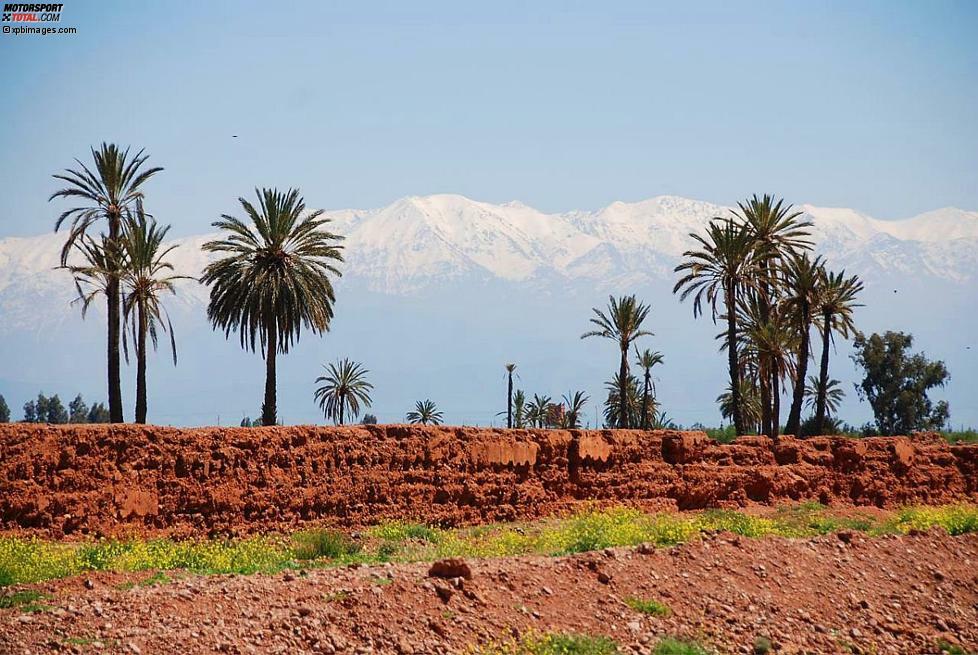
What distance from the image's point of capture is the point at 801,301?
39.5m

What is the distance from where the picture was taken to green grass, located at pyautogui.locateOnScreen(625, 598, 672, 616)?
535 inches

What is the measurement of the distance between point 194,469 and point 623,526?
737 cm

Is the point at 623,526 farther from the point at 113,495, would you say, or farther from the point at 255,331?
the point at 255,331

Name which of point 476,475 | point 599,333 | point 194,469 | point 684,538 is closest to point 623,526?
point 684,538

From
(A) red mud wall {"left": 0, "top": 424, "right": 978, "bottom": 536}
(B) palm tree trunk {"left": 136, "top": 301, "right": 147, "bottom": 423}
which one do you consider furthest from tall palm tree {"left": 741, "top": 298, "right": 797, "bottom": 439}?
(B) palm tree trunk {"left": 136, "top": 301, "right": 147, "bottom": 423}

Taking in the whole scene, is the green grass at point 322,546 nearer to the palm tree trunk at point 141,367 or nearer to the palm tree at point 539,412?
the palm tree trunk at point 141,367

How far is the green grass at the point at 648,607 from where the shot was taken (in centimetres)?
1360

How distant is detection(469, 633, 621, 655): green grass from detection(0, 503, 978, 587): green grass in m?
3.91

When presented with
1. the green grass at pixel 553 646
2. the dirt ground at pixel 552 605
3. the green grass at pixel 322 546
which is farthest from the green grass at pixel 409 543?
the green grass at pixel 553 646

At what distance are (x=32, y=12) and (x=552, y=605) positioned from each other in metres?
12.6

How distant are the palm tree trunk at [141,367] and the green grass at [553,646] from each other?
24.4 metres

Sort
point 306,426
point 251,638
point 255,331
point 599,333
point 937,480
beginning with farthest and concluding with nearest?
point 599,333, point 255,331, point 937,480, point 306,426, point 251,638

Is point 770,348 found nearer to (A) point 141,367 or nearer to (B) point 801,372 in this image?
(B) point 801,372

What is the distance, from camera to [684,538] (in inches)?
683
